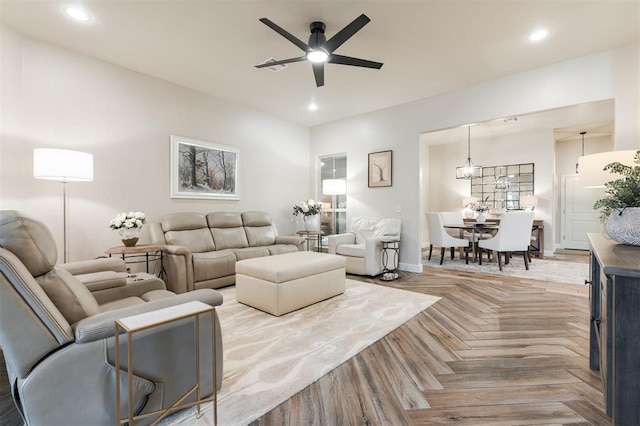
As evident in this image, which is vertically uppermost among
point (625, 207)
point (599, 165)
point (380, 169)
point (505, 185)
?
point (380, 169)

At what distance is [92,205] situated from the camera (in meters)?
3.54

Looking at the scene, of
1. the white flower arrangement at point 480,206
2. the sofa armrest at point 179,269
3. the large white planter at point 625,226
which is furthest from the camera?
the white flower arrangement at point 480,206

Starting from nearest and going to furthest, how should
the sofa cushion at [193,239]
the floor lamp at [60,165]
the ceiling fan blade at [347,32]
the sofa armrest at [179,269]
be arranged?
1. the ceiling fan blade at [347,32]
2. the floor lamp at [60,165]
3. the sofa armrest at [179,269]
4. the sofa cushion at [193,239]

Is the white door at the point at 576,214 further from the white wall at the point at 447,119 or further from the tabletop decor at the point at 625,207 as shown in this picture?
the tabletop decor at the point at 625,207

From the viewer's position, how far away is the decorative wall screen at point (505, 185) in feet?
22.2

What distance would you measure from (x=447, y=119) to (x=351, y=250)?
2576mm

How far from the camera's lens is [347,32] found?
2.46 m

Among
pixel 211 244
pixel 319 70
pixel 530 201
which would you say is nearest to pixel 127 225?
pixel 211 244

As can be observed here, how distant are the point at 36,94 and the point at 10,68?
0.92ft

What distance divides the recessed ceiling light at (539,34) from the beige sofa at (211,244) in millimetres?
3948

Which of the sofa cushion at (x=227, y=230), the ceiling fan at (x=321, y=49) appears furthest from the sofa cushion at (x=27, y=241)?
the sofa cushion at (x=227, y=230)

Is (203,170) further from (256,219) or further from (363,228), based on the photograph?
(363,228)

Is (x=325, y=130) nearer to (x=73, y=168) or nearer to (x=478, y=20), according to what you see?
(x=478, y=20)

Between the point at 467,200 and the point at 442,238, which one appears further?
the point at 467,200
